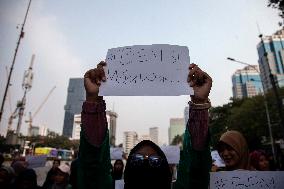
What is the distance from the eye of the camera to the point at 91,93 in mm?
1788

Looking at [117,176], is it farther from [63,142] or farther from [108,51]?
[63,142]

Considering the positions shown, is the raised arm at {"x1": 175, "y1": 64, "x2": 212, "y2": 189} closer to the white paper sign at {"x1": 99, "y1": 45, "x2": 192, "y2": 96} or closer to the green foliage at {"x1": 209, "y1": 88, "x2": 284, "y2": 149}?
the white paper sign at {"x1": 99, "y1": 45, "x2": 192, "y2": 96}

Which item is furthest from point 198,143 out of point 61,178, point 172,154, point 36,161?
point 36,161

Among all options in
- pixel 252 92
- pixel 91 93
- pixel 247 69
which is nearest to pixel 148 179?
pixel 91 93

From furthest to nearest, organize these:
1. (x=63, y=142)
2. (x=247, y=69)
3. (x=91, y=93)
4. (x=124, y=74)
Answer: (x=247, y=69), (x=63, y=142), (x=124, y=74), (x=91, y=93)

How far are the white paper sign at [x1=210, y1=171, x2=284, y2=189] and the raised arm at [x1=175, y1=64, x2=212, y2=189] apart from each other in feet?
1.54

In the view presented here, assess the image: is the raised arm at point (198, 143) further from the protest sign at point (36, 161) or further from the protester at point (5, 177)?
the protest sign at point (36, 161)

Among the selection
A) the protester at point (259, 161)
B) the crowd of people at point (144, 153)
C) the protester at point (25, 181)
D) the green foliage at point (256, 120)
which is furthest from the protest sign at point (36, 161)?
the green foliage at point (256, 120)

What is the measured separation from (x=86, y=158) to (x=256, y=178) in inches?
51.9

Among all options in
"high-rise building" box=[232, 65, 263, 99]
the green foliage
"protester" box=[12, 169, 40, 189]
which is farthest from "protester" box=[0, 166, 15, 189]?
"high-rise building" box=[232, 65, 263, 99]

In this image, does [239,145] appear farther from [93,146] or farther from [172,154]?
[172,154]

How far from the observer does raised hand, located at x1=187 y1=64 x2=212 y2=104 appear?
1.79m

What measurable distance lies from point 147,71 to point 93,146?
0.65m

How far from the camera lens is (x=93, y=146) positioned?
1682mm
